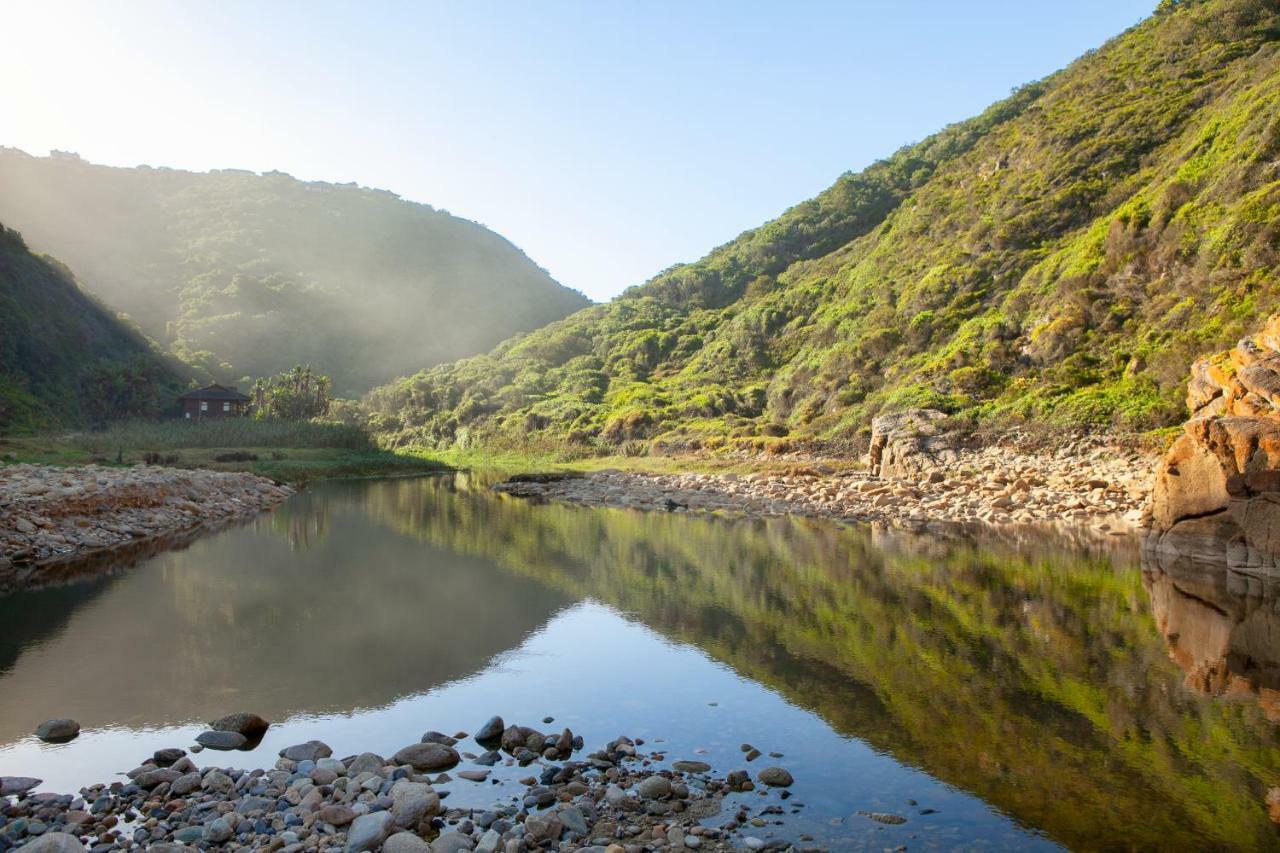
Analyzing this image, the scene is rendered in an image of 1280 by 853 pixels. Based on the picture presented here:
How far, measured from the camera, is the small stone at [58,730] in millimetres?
8727

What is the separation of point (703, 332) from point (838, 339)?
91.6ft

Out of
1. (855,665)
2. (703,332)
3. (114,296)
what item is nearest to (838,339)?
(703,332)

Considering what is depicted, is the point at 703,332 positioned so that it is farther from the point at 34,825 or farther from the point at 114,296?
the point at 114,296

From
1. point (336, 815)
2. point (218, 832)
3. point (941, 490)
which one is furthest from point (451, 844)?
point (941, 490)

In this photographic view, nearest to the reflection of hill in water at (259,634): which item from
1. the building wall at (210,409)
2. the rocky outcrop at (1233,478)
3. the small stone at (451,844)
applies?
the small stone at (451,844)

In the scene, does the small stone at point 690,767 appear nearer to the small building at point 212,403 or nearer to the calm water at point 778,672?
the calm water at point 778,672

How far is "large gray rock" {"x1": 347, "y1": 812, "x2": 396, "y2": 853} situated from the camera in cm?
624

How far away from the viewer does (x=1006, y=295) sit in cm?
4866

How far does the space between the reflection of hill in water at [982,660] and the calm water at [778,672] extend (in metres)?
0.05

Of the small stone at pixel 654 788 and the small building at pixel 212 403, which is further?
the small building at pixel 212 403

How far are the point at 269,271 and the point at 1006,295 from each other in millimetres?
143579

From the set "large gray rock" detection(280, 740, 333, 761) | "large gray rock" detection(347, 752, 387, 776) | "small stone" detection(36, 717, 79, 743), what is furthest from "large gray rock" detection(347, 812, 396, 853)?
"small stone" detection(36, 717, 79, 743)

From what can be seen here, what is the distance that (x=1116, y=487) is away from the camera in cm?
2673

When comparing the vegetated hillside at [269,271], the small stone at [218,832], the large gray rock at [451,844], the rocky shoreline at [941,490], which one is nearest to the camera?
the large gray rock at [451,844]
